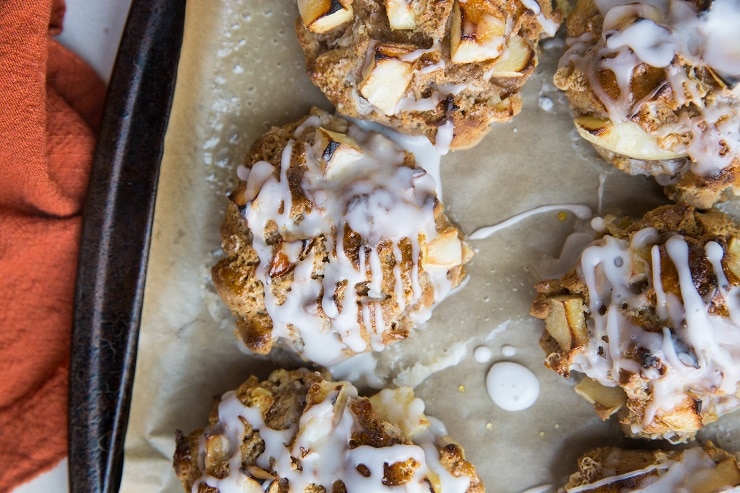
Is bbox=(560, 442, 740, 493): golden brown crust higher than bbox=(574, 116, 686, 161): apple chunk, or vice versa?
bbox=(574, 116, 686, 161): apple chunk

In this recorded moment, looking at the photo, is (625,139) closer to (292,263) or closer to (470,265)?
(470,265)

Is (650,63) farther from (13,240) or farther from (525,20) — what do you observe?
(13,240)

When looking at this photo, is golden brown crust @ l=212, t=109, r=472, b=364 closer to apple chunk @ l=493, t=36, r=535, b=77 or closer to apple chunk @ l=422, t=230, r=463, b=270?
apple chunk @ l=422, t=230, r=463, b=270

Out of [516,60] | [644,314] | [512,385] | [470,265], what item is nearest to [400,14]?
[516,60]

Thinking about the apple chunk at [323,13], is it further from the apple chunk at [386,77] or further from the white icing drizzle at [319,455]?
the white icing drizzle at [319,455]

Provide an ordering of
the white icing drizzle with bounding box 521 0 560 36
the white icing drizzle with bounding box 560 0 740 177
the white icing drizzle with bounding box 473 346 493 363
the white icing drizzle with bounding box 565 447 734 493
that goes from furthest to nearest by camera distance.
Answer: the white icing drizzle with bounding box 473 346 493 363
the white icing drizzle with bounding box 565 447 734 493
the white icing drizzle with bounding box 521 0 560 36
the white icing drizzle with bounding box 560 0 740 177

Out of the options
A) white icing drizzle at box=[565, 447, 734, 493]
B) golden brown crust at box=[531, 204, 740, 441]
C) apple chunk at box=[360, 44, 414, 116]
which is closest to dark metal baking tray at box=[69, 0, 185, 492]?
apple chunk at box=[360, 44, 414, 116]

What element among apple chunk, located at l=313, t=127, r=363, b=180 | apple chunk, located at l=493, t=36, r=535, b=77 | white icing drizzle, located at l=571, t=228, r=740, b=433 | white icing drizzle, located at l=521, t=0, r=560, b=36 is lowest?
white icing drizzle, located at l=571, t=228, r=740, b=433
